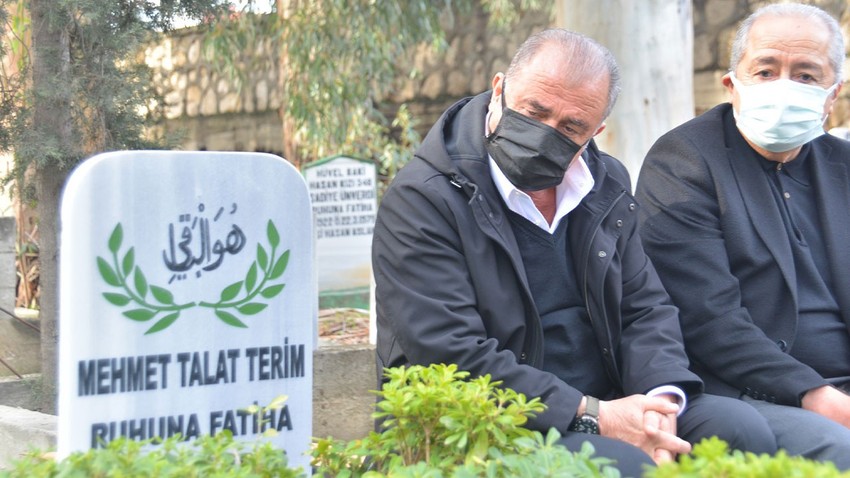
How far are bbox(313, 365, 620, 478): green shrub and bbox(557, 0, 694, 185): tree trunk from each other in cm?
298

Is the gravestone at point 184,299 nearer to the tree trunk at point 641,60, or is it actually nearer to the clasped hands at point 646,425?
the clasped hands at point 646,425

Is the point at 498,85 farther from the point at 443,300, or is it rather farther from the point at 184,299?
the point at 184,299

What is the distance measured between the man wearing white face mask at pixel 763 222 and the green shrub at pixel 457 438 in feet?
3.88

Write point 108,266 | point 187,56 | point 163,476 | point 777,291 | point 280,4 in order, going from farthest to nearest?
point 187,56
point 280,4
point 777,291
point 108,266
point 163,476

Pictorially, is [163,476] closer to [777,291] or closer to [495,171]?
[495,171]

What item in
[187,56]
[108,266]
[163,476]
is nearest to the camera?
[163,476]

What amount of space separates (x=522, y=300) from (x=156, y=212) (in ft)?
3.24

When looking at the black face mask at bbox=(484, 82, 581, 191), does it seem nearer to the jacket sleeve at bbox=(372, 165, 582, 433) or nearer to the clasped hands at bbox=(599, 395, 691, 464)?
the jacket sleeve at bbox=(372, 165, 582, 433)

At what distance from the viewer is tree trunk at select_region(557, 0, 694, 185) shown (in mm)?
5223

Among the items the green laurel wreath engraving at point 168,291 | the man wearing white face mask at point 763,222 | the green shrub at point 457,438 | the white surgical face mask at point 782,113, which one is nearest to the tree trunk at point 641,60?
the man wearing white face mask at point 763,222

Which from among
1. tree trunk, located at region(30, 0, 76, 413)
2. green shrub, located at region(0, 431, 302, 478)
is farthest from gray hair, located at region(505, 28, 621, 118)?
tree trunk, located at region(30, 0, 76, 413)

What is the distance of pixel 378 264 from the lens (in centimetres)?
319

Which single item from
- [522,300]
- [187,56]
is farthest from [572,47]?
[187,56]

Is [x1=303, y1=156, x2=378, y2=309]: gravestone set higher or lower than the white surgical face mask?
lower
